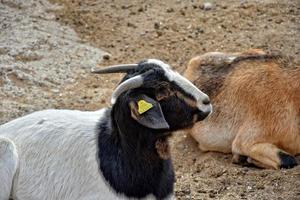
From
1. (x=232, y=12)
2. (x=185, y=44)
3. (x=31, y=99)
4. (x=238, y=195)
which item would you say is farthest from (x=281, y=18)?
(x=238, y=195)

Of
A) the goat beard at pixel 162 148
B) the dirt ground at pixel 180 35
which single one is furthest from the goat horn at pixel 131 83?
the dirt ground at pixel 180 35

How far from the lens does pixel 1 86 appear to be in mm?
11391

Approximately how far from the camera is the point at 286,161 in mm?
9398

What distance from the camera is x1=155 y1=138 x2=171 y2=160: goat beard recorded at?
23.9 feet

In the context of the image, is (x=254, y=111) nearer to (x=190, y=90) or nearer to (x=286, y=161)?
(x=286, y=161)

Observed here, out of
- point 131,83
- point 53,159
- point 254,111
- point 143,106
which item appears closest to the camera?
point 143,106

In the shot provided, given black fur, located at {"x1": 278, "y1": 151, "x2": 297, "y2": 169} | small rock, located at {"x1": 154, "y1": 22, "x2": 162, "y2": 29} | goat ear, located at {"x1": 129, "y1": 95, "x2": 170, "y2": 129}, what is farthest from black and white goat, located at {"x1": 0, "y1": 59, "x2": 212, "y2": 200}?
small rock, located at {"x1": 154, "y1": 22, "x2": 162, "y2": 29}

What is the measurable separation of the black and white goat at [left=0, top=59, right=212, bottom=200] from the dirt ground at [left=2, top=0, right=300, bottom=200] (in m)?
1.76

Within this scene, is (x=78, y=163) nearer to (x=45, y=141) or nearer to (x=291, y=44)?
(x=45, y=141)

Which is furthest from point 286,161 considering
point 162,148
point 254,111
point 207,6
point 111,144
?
point 207,6

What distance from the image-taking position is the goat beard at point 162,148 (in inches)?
287

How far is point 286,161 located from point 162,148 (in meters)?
2.53

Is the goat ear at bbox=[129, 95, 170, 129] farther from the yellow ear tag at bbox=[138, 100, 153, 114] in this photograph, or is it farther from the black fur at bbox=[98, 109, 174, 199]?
the black fur at bbox=[98, 109, 174, 199]

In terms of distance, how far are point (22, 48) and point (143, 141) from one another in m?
5.65
